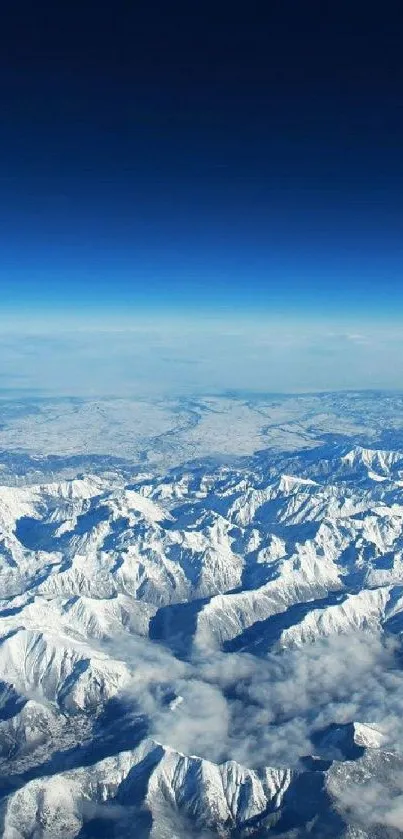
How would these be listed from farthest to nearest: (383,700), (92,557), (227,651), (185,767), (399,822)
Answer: (92,557) < (227,651) < (383,700) < (185,767) < (399,822)

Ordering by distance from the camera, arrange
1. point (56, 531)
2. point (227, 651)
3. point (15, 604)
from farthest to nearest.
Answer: point (56, 531) → point (15, 604) → point (227, 651)

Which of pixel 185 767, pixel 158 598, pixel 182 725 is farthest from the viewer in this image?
pixel 158 598

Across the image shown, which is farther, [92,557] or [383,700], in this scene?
[92,557]

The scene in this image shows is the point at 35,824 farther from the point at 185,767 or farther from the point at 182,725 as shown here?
the point at 182,725

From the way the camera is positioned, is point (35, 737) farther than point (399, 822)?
Yes

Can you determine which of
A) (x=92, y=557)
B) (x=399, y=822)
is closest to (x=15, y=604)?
(x=92, y=557)

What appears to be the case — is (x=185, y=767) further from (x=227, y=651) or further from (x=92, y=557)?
(x=92, y=557)

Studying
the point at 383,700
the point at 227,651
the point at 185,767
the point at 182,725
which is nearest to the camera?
the point at 185,767

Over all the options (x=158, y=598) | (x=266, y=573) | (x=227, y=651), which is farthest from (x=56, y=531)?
(x=227, y=651)
